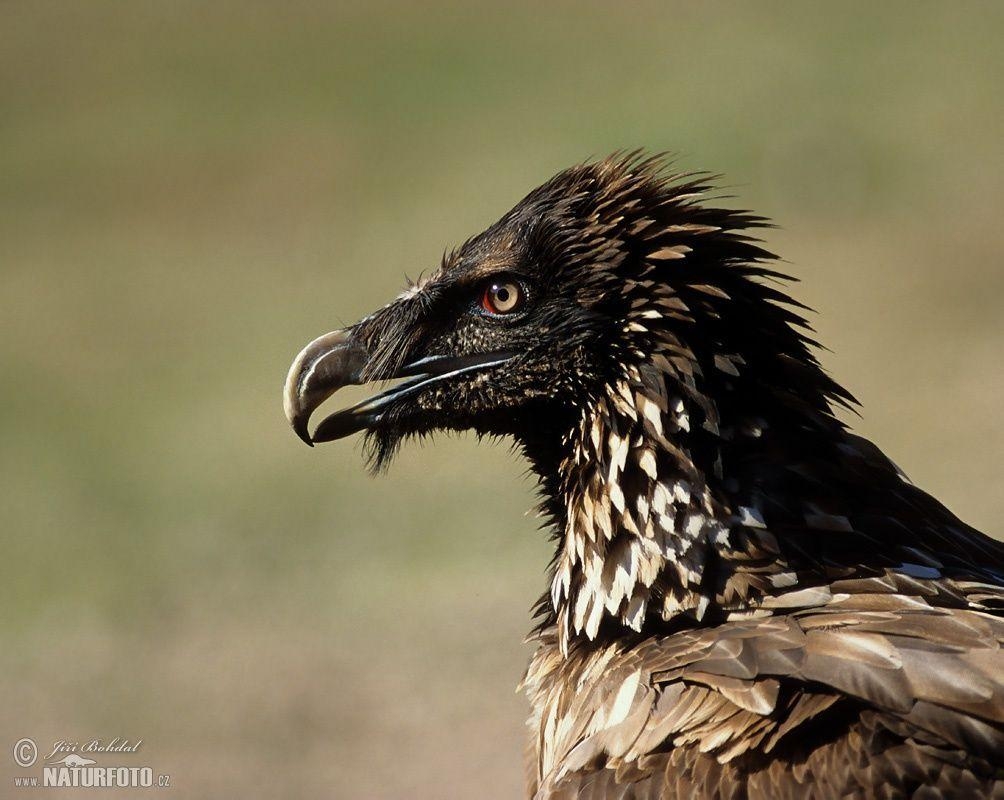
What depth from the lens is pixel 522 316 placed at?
13.8 ft

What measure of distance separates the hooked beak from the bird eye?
131mm

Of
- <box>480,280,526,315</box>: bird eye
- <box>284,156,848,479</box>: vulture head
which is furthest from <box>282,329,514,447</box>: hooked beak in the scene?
<box>480,280,526,315</box>: bird eye

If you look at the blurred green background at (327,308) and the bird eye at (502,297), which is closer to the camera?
the bird eye at (502,297)

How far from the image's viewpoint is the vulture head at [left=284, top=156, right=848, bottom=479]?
154 inches

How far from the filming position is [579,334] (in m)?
4.08

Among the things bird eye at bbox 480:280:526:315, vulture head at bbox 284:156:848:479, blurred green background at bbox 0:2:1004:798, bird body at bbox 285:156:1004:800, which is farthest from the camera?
blurred green background at bbox 0:2:1004:798

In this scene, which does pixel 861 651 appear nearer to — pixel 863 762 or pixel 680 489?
pixel 863 762

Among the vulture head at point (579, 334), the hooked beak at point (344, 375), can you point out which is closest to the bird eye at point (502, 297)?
the vulture head at point (579, 334)

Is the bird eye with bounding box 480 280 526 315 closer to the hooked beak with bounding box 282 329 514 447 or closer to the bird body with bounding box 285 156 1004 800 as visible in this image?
the bird body with bounding box 285 156 1004 800

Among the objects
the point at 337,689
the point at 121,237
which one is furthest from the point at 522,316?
the point at 121,237

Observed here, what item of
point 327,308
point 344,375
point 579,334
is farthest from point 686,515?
point 327,308

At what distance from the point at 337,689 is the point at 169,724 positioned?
2.76ft

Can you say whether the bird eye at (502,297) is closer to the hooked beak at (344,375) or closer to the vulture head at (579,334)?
the vulture head at (579,334)

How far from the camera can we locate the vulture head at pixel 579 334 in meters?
3.92
